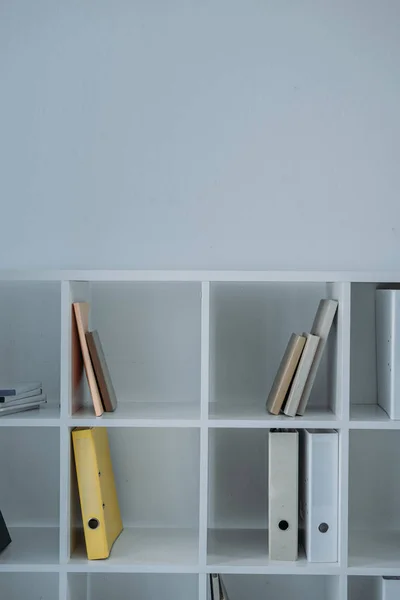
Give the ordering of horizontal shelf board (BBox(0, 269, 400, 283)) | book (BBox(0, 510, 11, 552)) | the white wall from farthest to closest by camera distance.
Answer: the white wall, book (BBox(0, 510, 11, 552)), horizontal shelf board (BBox(0, 269, 400, 283))

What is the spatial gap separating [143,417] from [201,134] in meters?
0.79

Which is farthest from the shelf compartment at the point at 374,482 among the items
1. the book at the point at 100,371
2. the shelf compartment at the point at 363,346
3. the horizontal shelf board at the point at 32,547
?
the horizontal shelf board at the point at 32,547

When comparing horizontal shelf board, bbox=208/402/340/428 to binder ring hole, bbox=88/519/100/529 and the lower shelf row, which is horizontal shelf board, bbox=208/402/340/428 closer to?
binder ring hole, bbox=88/519/100/529

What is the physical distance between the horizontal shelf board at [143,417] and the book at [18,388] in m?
0.13

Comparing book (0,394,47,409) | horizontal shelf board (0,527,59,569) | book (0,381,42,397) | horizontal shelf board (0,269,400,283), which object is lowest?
horizontal shelf board (0,527,59,569)

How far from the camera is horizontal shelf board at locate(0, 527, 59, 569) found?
5.99 ft

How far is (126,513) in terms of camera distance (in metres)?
2.10

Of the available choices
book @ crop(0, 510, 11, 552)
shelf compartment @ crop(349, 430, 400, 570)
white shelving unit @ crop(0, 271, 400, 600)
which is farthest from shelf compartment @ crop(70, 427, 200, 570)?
shelf compartment @ crop(349, 430, 400, 570)

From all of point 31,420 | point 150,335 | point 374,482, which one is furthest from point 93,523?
point 374,482

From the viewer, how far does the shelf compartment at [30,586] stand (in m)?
2.12

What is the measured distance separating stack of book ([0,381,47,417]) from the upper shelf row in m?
0.14

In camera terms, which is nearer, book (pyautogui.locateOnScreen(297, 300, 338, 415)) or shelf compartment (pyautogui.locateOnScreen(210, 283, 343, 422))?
book (pyautogui.locateOnScreen(297, 300, 338, 415))

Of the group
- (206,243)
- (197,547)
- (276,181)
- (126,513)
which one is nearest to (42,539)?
(126,513)

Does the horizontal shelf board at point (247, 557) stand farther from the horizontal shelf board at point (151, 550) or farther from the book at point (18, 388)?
the book at point (18, 388)
